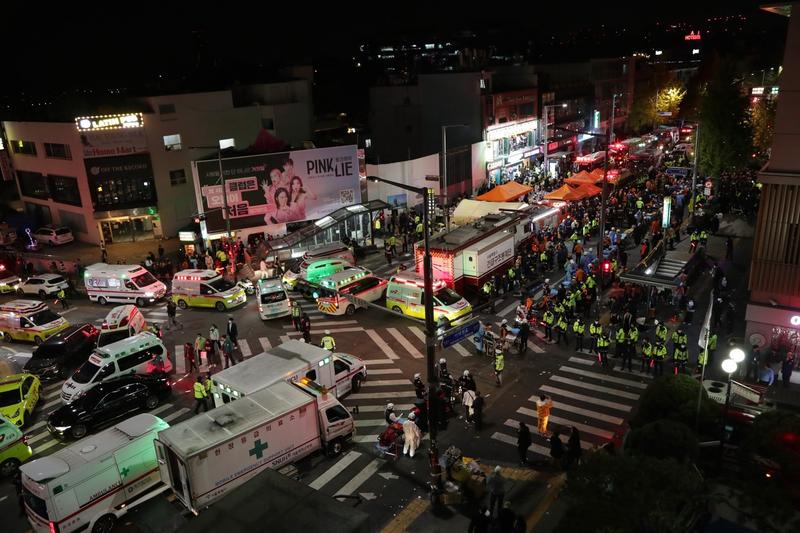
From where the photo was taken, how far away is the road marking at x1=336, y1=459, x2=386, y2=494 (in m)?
15.4

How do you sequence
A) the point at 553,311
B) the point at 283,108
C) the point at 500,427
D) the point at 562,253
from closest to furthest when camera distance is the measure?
the point at 500,427 → the point at 553,311 → the point at 562,253 → the point at 283,108

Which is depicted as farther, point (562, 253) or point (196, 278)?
point (562, 253)

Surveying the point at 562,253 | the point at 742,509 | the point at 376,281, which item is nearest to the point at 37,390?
the point at 376,281

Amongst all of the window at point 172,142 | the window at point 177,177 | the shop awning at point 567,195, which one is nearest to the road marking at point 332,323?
the shop awning at point 567,195

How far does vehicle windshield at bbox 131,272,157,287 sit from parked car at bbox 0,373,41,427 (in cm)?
1035

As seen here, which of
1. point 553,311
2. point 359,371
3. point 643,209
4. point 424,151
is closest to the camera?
point 359,371

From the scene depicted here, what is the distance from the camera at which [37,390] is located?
21.5 meters

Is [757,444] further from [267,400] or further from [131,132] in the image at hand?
[131,132]

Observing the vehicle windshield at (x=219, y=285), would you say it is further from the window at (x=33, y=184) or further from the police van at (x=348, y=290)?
the window at (x=33, y=184)

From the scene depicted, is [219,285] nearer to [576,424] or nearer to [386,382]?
[386,382]

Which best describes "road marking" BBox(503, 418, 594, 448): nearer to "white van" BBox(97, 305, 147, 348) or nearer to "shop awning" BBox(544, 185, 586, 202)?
"white van" BBox(97, 305, 147, 348)

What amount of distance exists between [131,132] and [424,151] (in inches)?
1031

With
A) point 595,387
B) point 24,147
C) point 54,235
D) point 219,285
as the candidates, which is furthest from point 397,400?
point 24,147

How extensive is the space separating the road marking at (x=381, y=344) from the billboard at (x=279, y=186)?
47.7 feet
